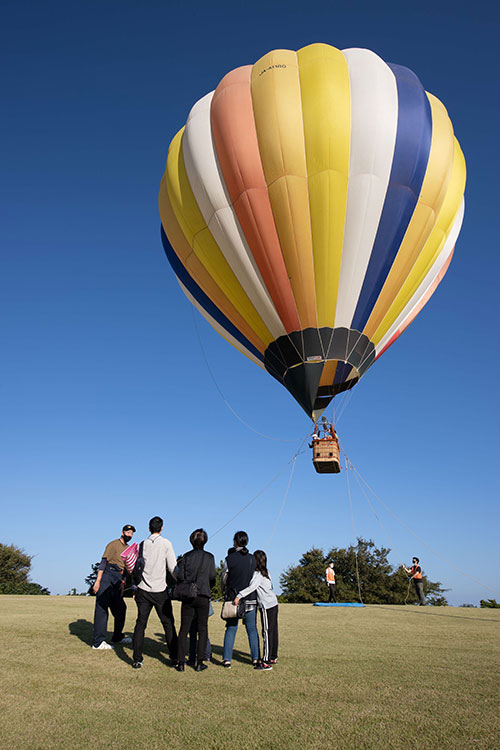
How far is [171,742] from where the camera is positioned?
3.85m

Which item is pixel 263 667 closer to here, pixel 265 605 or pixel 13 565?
pixel 265 605

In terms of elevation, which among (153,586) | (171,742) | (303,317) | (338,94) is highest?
(338,94)

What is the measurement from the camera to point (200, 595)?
6.51 metres

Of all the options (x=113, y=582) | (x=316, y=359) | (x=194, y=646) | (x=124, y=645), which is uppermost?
(x=316, y=359)

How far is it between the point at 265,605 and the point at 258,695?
165 cm

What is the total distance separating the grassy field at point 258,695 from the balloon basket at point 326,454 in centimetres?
616

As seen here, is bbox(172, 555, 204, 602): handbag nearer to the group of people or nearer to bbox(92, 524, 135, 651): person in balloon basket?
the group of people

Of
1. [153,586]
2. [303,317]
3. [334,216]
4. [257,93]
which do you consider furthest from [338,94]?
[153,586]

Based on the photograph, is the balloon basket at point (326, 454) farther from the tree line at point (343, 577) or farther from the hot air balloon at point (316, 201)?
the tree line at point (343, 577)

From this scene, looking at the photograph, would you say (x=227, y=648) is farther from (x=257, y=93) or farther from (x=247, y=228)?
(x=257, y=93)

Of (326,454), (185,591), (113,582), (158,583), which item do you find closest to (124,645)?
(113,582)

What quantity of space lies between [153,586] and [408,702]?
3290 millimetres

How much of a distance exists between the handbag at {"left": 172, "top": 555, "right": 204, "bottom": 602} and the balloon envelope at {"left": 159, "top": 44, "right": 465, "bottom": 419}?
881 centimetres

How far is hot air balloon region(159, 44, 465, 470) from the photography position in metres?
13.3
